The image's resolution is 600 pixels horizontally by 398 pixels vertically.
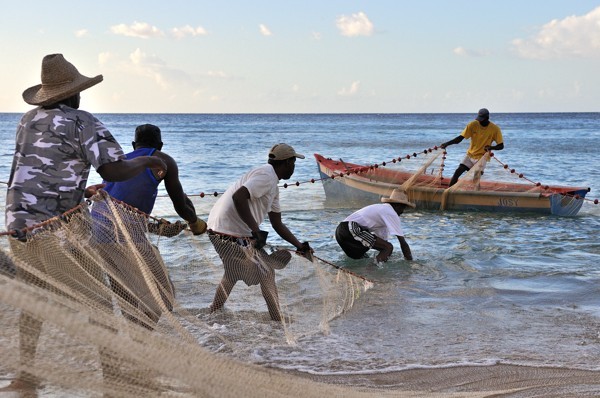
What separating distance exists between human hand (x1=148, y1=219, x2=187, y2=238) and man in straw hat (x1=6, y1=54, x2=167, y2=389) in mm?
893

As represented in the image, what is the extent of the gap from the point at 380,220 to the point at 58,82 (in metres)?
4.88

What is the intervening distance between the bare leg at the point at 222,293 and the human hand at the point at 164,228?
0.92 metres

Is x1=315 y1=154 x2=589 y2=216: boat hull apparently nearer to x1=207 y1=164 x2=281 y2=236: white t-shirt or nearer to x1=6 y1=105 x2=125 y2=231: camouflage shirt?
x1=207 y1=164 x2=281 y2=236: white t-shirt

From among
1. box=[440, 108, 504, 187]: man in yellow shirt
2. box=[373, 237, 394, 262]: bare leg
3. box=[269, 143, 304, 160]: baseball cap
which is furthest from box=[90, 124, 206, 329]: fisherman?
box=[440, 108, 504, 187]: man in yellow shirt

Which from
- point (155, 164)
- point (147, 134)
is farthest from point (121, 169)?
point (147, 134)

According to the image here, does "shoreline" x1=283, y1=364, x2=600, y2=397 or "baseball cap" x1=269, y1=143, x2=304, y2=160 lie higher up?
"baseball cap" x1=269, y1=143, x2=304, y2=160

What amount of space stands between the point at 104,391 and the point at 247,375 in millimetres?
552

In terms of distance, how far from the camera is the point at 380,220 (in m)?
7.93

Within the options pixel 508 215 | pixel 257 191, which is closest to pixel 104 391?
pixel 257 191

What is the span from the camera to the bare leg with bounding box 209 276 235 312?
5418 millimetres

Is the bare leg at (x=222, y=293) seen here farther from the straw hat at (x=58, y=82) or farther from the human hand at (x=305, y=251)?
the straw hat at (x=58, y=82)

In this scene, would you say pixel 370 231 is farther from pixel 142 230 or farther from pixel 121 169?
pixel 121 169

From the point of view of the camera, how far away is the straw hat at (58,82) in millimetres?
3445

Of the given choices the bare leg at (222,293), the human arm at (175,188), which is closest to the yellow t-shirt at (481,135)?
the bare leg at (222,293)
